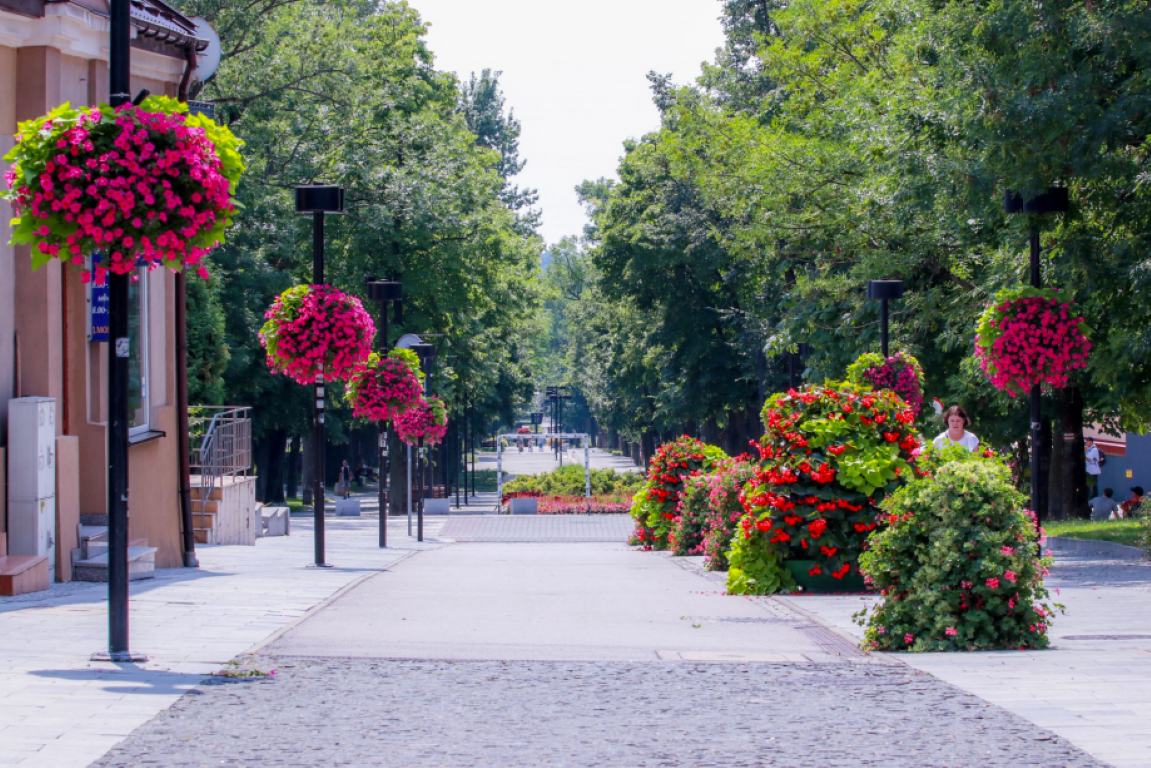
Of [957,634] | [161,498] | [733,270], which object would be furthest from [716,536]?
[733,270]

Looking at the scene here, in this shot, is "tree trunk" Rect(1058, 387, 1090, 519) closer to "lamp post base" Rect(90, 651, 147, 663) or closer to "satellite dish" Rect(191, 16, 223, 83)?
"satellite dish" Rect(191, 16, 223, 83)

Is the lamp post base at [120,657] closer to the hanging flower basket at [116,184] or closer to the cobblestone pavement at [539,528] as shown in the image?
the hanging flower basket at [116,184]

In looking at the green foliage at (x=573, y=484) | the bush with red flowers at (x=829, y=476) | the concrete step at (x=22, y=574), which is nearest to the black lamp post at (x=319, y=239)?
the concrete step at (x=22, y=574)

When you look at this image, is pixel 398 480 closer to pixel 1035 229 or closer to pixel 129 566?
pixel 129 566

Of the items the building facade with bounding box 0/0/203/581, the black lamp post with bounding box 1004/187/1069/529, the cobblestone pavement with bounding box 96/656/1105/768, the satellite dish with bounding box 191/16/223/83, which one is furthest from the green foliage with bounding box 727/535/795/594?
the satellite dish with bounding box 191/16/223/83

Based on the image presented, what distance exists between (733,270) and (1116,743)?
41.6m

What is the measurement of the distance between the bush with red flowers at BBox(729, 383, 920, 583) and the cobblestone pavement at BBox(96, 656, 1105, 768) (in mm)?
5098

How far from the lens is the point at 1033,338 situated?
48.0 feet

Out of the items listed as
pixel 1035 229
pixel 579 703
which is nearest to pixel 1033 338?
pixel 1035 229

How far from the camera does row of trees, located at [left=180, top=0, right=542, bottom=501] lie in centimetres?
3681

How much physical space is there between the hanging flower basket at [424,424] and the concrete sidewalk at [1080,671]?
63.1ft

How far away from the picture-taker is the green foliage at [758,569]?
13727mm

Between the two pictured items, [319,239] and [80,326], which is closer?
[80,326]

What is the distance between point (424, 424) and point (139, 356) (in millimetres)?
15116
